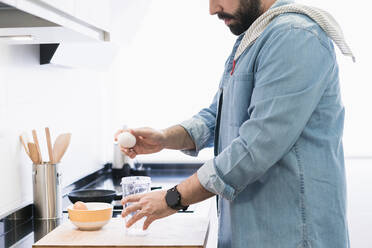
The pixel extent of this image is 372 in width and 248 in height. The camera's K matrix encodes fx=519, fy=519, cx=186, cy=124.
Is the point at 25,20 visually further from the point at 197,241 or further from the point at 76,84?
the point at 76,84

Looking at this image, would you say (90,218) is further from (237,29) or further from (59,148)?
(237,29)

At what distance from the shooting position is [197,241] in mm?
1361

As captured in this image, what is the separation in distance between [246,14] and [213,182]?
445 mm

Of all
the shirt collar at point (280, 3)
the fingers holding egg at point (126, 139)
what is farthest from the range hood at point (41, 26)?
the shirt collar at point (280, 3)

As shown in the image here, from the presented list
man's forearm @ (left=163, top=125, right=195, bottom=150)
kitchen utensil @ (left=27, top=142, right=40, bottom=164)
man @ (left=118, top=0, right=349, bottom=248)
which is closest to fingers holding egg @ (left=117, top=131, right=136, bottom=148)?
man's forearm @ (left=163, top=125, right=195, bottom=150)

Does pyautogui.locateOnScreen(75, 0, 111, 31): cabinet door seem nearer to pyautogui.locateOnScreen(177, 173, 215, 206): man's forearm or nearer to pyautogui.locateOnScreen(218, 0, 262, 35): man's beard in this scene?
pyautogui.locateOnScreen(218, 0, 262, 35): man's beard

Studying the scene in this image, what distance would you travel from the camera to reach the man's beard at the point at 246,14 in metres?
1.31

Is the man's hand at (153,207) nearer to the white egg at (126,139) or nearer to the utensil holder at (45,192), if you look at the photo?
the white egg at (126,139)

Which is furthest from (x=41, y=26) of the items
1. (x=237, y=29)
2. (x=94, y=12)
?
(x=237, y=29)

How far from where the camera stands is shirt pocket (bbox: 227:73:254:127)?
124 cm

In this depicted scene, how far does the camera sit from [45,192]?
184cm

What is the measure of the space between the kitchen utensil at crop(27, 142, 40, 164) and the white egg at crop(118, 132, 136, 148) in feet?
1.55

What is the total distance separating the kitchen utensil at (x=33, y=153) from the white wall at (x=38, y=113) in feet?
0.15

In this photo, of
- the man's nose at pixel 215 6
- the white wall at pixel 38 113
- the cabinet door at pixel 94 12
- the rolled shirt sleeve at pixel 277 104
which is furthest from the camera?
the white wall at pixel 38 113
